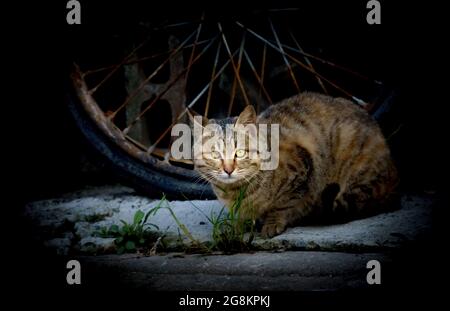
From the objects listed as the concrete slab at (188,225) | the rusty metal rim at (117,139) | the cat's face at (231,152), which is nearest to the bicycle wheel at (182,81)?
the rusty metal rim at (117,139)

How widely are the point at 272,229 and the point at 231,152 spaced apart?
1.31 ft

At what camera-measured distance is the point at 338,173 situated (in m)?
2.54

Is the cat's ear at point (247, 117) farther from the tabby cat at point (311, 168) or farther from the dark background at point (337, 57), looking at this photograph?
the dark background at point (337, 57)

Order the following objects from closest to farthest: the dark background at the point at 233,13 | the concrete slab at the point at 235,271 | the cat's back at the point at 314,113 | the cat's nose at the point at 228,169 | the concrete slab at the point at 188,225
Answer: the concrete slab at the point at 235,271, the concrete slab at the point at 188,225, the cat's nose at the point at 228,169, the cat's back at the point at 314,113, the dark background at the point at 233,13

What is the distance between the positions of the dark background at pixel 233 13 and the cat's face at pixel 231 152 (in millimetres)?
750

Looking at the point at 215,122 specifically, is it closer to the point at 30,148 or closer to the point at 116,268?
the point at 116,268

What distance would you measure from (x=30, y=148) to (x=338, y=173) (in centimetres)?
205

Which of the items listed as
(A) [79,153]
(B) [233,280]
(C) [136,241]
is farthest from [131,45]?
(B) [233,280]

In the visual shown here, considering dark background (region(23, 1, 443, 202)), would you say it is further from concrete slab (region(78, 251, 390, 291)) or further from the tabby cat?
concrete slab (region(78, 251, 390, 291))

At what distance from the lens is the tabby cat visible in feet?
7.58

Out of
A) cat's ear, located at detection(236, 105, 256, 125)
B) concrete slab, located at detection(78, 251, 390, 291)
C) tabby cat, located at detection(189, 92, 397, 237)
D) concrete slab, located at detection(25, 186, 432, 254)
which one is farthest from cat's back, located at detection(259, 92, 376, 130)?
concrete slab, located at detection(78, 251, 390, 291)

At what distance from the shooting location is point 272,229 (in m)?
2.27

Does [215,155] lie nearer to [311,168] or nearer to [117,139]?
[311,168]

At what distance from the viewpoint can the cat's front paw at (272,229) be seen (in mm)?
2244
